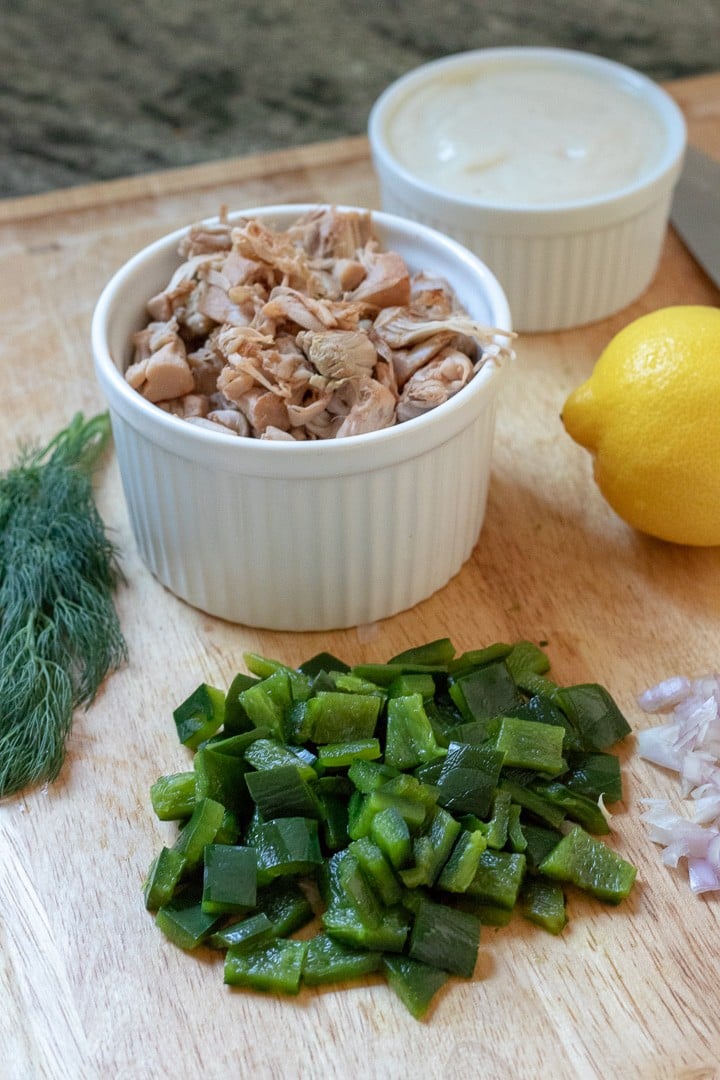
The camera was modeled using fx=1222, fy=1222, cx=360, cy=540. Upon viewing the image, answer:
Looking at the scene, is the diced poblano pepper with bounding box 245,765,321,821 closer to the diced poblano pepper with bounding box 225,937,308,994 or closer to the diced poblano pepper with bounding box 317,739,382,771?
the diced poblano pepper with bounding box 317,739,382,771

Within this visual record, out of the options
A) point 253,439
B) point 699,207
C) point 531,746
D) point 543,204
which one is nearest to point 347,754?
point 531,746

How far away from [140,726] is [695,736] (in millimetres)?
871

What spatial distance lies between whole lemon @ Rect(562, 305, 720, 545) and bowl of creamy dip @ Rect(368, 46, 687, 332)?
0.57 meters

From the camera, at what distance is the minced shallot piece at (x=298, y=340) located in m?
1.97

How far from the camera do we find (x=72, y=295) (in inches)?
114

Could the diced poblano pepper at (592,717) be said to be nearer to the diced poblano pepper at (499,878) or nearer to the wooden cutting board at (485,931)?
the wooden cutting board at (485,931)

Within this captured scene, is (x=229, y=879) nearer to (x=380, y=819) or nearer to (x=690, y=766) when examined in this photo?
(x=380, y=819)

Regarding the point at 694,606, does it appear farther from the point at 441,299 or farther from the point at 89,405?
the point at 89,405

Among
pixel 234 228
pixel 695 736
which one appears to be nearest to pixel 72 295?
pixel 234 228

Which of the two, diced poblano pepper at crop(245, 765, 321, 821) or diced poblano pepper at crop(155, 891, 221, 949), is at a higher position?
diced poblano pepper at crop(245, 765, 321, 821)

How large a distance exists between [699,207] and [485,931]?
6.56 ft

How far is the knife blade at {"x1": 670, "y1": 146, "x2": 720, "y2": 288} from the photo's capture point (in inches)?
115

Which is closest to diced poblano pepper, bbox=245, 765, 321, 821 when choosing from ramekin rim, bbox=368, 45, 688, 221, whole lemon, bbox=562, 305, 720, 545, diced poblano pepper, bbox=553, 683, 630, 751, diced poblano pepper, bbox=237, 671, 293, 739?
diced poblano pepper, bbox=237, 671, 293, 739

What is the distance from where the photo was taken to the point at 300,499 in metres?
1.94
